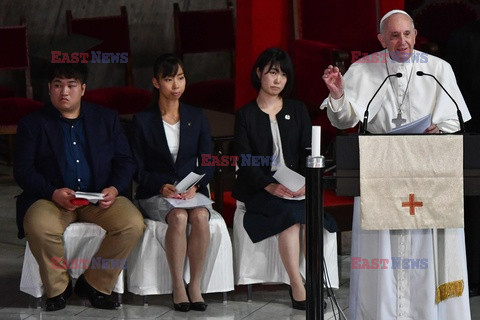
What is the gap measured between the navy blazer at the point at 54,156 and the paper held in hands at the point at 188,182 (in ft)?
0.98

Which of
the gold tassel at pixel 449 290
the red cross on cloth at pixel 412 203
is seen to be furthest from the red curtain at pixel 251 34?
the red cross on cloth at pixel 412 203

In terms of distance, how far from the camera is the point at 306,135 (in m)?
6.06

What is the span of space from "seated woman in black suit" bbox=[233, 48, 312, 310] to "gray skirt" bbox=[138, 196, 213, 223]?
0.90 ft

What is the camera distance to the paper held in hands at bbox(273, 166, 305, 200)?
18.9 feet

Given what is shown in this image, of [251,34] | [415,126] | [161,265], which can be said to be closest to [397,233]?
[415,126]

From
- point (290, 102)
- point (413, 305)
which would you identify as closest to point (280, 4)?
point (290, 102)

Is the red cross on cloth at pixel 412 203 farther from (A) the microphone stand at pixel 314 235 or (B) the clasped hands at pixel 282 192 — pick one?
(B) the clasped hands at pixel 282 192

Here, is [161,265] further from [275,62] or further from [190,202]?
[275,62]

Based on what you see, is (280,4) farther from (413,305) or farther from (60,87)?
(413,305)

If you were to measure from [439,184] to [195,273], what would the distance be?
187 cm

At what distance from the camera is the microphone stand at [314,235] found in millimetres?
4184

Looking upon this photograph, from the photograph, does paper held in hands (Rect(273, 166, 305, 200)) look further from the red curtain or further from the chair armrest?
the red curtain

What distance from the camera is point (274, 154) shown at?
6.01 metres

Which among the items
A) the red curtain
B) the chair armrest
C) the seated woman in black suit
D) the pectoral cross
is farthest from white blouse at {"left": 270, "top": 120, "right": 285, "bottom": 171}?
the pectoral cross
